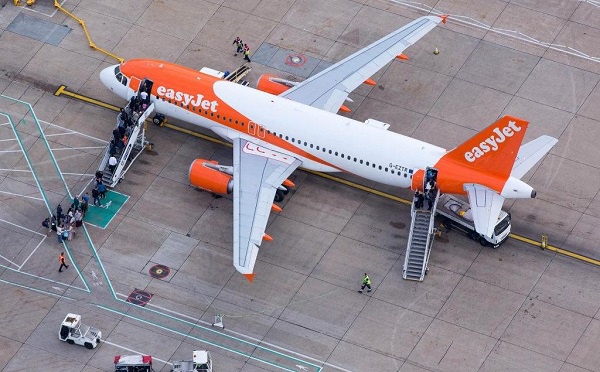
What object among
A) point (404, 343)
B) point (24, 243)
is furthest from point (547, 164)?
point (24, 243)

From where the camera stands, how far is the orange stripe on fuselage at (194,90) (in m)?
101

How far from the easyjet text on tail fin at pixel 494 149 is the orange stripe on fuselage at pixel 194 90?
9.70 m

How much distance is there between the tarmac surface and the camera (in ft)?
303

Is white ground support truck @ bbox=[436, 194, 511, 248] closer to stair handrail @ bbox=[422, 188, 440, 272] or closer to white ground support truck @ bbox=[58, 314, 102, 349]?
stair handrail @ bbox=[422, 188, 440, 272]

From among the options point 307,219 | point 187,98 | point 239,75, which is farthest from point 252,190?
point 239,75

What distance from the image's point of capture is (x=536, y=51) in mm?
112125

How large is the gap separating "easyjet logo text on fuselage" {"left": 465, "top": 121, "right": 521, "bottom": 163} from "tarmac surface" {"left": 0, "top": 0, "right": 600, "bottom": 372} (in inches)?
255

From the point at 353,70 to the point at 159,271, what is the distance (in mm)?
21382

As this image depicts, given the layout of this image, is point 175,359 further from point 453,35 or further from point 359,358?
point 453,35

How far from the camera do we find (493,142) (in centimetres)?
9406

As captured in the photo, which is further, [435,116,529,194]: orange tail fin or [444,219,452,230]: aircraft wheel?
[444,219,452,230]: aircraft wheel

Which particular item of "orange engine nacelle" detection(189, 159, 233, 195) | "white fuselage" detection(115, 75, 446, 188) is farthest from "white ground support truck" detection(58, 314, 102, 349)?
"white fuselage" detection(115, 75, 446, 188)

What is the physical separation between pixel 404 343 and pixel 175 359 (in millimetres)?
14267

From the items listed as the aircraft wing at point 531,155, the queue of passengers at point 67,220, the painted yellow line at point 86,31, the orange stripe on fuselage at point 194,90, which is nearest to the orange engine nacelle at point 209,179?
the orange stripe on fuselage at point 194,90
